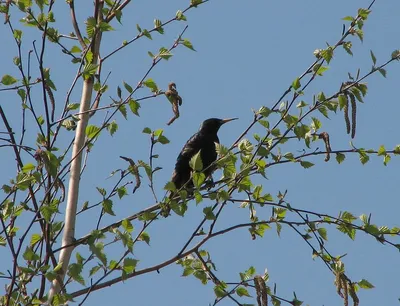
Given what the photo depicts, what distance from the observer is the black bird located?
8.26m

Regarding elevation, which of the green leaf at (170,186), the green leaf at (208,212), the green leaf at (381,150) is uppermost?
the green leaf at (381,150)

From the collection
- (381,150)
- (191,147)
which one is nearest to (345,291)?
(381,150)

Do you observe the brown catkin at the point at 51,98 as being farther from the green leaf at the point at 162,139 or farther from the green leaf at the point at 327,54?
the green leaf at the point at 327,54

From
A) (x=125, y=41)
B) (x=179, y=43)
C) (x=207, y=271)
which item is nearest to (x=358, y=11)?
(x=179, y=43)

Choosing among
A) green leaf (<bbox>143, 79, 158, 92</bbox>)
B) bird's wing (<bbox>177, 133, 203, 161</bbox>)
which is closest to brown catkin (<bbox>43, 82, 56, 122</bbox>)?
green leaf (<bbox>143, 79, 158, 92</bbox>)

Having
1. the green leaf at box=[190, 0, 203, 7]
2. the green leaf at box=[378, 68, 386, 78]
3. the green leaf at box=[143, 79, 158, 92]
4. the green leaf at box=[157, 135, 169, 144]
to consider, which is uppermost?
the green leaf at box=[190, 0, 203, 7]

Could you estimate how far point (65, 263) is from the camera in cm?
523

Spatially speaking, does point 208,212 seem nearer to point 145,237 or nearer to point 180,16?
point 145,237

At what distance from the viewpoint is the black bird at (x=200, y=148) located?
325 inches

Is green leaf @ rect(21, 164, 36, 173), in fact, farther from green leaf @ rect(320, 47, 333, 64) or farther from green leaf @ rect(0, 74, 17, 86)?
green leaf @ rect(320, 47, 333, 64)

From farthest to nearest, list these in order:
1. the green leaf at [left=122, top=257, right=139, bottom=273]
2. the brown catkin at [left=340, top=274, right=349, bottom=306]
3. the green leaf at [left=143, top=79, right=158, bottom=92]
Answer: the green leaf at [left=143, top=79, right=158, bottom=92], the brown catkin at [left=340, top=274, right=349, bottom=306], the green leaf at [left=122, top=257, right=139, bottom=273]

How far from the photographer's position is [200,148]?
8.66m

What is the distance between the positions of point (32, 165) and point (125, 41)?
1.35 meters

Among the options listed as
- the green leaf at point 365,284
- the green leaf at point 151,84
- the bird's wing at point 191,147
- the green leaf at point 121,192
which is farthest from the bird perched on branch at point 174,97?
the bird's wing at point 191,147
